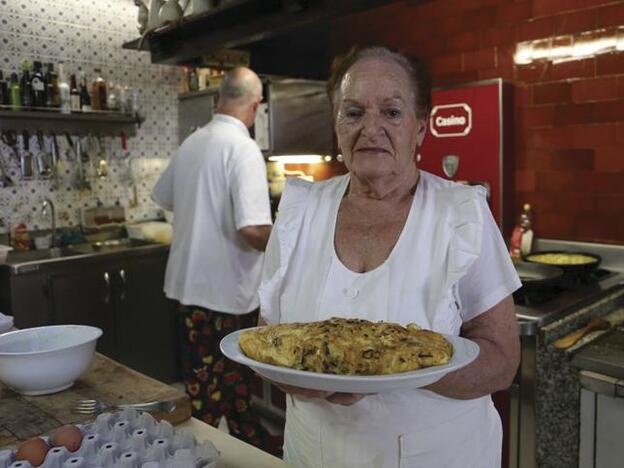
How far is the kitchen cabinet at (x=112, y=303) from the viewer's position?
3.63 meters

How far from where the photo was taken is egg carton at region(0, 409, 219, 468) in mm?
965

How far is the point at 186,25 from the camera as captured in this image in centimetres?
280

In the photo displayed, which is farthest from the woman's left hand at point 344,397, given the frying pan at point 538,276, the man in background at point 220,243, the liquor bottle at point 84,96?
the liquor bottle at point 84,96

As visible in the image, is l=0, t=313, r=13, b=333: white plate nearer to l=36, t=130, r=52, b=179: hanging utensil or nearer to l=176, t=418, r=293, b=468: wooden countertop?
l=176, t=418, r=293, b=468: wooden countertop

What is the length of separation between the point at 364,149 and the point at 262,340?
1.61ft

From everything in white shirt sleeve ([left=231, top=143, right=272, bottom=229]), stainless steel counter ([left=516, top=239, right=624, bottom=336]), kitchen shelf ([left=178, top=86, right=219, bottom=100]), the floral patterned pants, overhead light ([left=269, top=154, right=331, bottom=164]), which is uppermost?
kitchen shelf ([left=178, top=86, right=219, bottom=100])

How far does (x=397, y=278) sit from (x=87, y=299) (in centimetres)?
299

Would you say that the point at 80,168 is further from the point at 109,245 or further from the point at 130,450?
the point at 130,450

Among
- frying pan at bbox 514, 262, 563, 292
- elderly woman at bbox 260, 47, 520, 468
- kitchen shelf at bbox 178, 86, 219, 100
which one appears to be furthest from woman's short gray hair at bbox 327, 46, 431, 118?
kitchen shelf at bbox 178, 86, 219, 100

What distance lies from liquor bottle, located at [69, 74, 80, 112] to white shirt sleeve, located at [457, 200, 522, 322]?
3.83m

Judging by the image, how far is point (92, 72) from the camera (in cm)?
468

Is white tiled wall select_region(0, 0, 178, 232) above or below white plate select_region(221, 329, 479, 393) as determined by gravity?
above

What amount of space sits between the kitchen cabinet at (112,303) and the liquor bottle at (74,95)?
1221 mm

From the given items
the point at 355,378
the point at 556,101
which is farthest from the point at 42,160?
the point at 355,378
